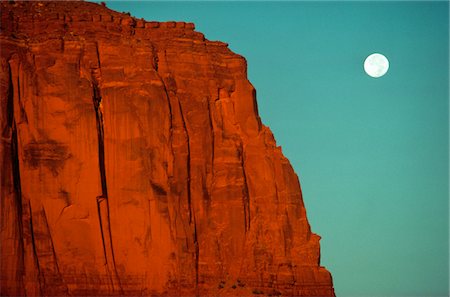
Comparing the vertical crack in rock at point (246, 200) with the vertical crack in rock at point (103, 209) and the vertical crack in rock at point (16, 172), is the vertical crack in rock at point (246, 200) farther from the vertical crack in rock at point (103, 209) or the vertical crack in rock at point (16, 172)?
the vertical crack in rock at point (16, 172)

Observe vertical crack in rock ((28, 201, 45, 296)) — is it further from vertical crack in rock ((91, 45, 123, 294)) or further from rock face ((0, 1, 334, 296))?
vertical crack in rock ((91, 45, 123, 294))

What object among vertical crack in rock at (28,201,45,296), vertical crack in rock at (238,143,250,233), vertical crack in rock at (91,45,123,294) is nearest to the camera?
vertical crack in rock at (28,201,45,296)

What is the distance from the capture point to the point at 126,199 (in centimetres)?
10194

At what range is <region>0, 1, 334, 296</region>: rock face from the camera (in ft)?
330

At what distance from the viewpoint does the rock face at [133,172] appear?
100438mm

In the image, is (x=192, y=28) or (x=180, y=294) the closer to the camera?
(x=180, y=294)

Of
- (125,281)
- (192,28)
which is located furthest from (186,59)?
(125,281)

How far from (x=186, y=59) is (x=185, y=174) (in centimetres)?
946

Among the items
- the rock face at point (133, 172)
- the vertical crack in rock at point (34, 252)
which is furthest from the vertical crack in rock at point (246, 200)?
the vertical crack in rock at point (34, 252)

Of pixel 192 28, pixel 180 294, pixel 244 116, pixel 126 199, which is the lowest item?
pixel 180 294

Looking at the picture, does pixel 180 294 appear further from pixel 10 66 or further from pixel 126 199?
pixel 10 66

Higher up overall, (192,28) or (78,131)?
(192,28)

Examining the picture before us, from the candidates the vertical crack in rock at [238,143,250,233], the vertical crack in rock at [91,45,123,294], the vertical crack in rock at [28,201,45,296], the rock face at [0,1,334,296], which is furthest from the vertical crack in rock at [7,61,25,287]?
the vertical crack in rock at [238,143,250,233]

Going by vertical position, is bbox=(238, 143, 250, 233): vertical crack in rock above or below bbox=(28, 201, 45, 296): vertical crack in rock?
Result: above
